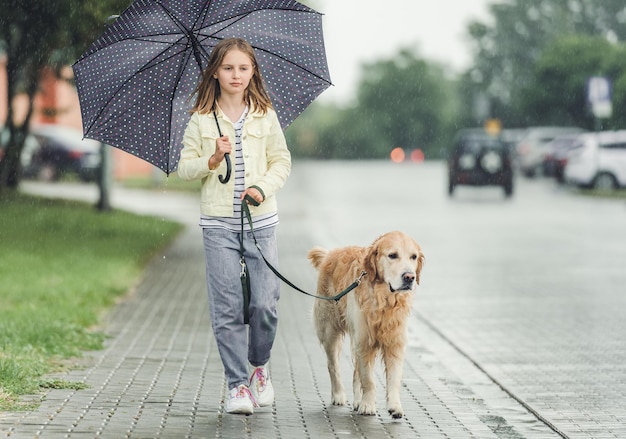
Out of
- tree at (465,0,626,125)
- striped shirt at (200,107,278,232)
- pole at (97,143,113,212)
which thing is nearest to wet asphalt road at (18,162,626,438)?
striped shirt at (200,107,278,232)

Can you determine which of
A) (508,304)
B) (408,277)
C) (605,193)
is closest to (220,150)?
(408,277)

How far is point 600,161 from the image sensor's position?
37.0m

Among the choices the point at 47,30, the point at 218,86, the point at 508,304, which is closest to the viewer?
the point at 218,86

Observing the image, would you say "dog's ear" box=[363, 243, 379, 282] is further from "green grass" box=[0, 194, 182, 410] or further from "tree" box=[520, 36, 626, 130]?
"tree" box=[520, 36, 626, 130]

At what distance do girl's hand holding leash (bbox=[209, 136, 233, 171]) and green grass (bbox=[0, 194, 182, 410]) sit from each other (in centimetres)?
160

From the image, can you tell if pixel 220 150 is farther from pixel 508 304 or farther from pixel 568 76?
pixel 568 76

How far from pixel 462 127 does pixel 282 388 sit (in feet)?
302

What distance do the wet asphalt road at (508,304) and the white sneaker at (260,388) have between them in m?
0.82

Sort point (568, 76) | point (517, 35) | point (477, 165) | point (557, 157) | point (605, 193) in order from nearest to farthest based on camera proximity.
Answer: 1. point (605, 193)
2. point (477, 165)
3. point (557, 157)
4. point (568, 76)
5. point (517, 35)

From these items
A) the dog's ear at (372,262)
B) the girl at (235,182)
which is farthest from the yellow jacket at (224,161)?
the dog's ear at (372,262)

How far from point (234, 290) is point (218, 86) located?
1.03 meters

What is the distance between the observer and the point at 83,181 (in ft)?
126

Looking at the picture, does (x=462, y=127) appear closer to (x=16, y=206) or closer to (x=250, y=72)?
(x=16, y=206)

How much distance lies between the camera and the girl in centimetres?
646
